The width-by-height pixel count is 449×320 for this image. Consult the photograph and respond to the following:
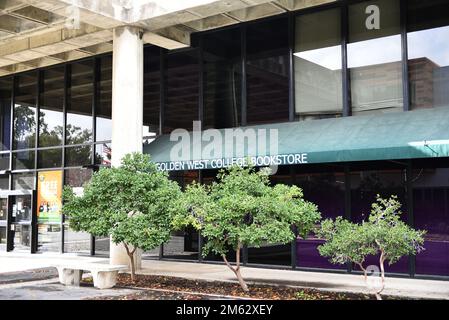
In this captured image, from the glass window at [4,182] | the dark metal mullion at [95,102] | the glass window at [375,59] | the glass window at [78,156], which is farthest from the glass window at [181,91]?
the glass window at [4,182]

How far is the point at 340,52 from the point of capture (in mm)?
13141

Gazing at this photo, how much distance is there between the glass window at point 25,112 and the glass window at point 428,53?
13.0 meters

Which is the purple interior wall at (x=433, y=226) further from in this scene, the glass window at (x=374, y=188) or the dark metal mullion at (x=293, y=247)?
the dark metal mullion at (x=293, y=247)

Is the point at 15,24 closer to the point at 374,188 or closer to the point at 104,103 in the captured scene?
the point at 104,103

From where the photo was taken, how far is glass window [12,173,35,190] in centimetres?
1845

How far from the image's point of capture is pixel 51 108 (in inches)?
726

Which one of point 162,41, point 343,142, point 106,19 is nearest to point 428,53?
point 343,142

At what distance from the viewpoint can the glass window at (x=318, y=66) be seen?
1316 cm
